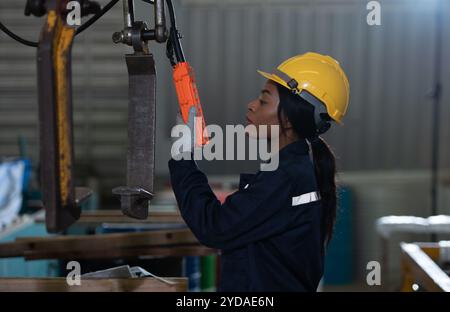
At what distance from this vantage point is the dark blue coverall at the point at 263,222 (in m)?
2.02

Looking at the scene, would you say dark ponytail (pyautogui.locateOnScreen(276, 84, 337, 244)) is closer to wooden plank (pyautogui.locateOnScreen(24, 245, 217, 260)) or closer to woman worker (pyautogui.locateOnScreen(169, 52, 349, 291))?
woman worker (pyautogui.locateOnScreen(169, 52, 349, 291))

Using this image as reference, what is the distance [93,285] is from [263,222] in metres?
0.54

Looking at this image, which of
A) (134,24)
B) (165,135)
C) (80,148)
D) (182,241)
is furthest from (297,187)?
(80,148)

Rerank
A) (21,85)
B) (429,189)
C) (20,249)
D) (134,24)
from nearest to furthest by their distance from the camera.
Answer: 1. (134,24)
2. (20,249)
3. (429,189)
4. (21,85)

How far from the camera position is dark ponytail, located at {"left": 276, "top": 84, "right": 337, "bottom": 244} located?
85.0 inches

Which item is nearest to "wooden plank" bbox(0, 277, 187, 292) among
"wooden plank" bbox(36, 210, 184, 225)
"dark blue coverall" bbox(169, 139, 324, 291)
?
"dark blue coverall" bbox(169, 139, 324, 291)

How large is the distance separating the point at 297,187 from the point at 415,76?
504 centimetres

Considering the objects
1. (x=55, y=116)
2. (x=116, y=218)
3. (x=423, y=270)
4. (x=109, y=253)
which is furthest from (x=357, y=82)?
(x=55, y=116)

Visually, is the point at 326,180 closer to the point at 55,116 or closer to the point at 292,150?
the point at 292,150

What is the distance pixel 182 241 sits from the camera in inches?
115

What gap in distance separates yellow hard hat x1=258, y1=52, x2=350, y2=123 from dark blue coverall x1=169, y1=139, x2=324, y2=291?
168mm

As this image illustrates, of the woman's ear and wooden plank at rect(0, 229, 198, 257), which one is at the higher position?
the woman's ear
